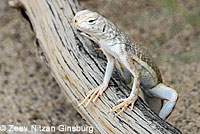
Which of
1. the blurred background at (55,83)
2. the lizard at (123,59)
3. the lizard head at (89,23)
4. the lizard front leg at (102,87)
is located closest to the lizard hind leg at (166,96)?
the lizard at (123,59)

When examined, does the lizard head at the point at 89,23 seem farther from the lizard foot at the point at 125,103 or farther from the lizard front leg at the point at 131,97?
the lizard foot at the point at 125,103

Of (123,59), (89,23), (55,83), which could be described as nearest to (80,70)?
(123,59)

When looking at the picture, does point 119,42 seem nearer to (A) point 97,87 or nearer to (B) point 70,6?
(A) point 97,87

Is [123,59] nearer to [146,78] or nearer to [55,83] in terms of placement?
[146,78]

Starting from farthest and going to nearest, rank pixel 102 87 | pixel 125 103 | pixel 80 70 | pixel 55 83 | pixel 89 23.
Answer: pixel 55 83 < pixel 80 70 < pixel 102 87 < pixel 125 103 < pixel 89 23

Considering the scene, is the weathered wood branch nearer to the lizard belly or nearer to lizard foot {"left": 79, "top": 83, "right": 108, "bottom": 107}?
lizard foot {"left": 79, "top": 83, "right": 108, "bottom": 107}

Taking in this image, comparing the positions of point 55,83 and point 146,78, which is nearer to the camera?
point 146,78

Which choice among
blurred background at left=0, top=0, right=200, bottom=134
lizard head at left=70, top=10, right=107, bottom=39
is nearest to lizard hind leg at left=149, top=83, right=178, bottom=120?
blurred background at left=0, top=0, right=200, bottom=134
